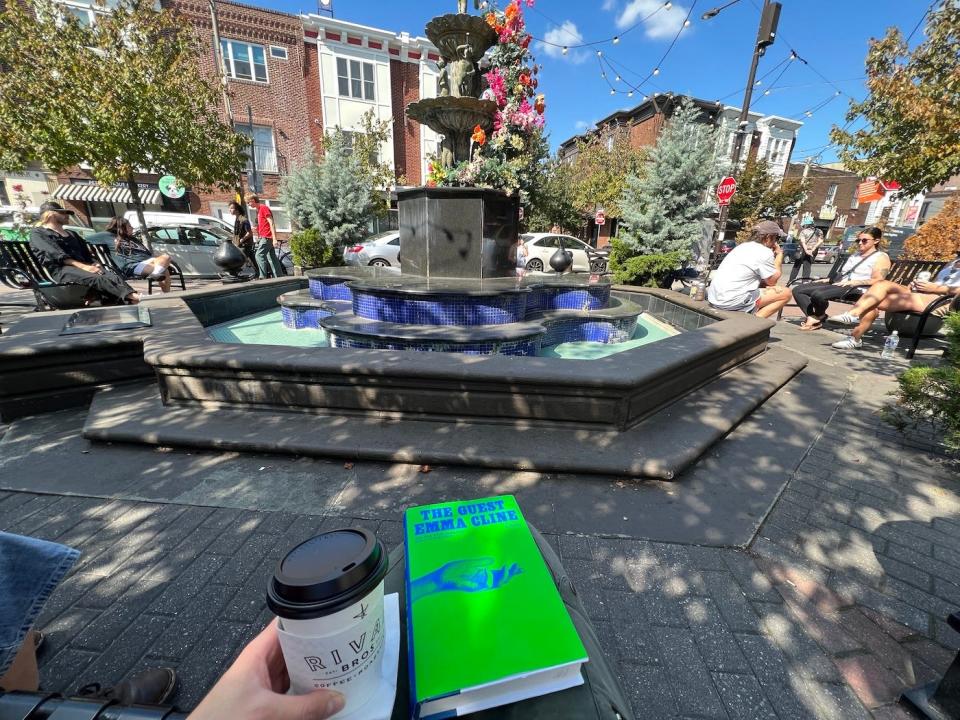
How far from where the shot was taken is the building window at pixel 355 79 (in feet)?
79.4

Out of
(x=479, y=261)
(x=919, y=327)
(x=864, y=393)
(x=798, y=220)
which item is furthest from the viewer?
(x=798, y=220)


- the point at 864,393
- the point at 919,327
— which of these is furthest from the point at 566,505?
the point at 919,327

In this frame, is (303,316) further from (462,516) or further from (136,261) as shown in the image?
(462,516)

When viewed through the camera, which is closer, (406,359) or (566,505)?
(566,505)

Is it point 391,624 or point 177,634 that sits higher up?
point 391,624

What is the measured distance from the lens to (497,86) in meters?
6.80

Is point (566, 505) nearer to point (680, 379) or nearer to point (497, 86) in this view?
point (680, 379)

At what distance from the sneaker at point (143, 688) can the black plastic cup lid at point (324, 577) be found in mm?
1262

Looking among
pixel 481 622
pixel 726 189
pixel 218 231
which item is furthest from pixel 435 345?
pixel 218 231

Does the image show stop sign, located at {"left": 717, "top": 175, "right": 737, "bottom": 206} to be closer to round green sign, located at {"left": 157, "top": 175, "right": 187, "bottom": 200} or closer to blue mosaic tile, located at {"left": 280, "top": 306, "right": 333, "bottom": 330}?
blue mosaic tile, located at {"left": 280, "top": 306, "right": 333, "bottom": 330}

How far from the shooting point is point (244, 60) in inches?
886

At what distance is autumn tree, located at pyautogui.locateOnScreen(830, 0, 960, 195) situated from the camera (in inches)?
319

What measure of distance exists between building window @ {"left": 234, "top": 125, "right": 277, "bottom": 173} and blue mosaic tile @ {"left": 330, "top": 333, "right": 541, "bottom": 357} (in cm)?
2468

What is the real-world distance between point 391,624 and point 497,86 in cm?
790
